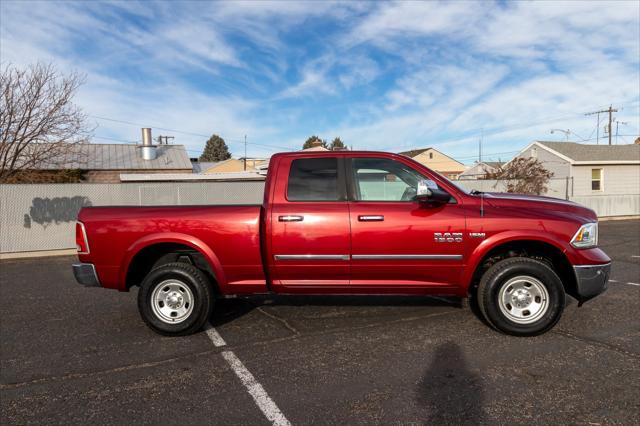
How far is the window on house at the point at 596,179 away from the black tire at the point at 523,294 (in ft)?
76.9

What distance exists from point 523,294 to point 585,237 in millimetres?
853

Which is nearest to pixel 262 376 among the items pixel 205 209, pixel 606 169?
pixel 205 209

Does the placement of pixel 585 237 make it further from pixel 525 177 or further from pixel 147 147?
pixel 147 147

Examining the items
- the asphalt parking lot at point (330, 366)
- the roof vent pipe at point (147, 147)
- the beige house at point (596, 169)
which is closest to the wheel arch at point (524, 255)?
the asphalt parking lot at point (330, 366)

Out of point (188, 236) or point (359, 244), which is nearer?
point (359, 244)

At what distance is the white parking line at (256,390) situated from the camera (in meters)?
2.79

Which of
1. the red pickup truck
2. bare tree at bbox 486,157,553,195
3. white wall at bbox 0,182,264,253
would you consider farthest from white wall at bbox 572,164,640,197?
the red pickup truck

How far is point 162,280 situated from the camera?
436 cm

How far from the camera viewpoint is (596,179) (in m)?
23.3

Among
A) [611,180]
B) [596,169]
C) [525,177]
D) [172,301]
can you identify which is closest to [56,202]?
[172,301]

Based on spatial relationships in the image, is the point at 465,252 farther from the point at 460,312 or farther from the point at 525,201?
the point at 460,312

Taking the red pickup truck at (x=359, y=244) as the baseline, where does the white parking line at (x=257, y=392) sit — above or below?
below

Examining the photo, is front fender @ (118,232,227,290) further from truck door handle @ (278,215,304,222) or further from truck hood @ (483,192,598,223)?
truck hood @ (483,192,598,223)

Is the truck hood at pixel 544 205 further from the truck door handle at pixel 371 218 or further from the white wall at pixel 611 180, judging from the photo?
the white wall at pixel 611 180
